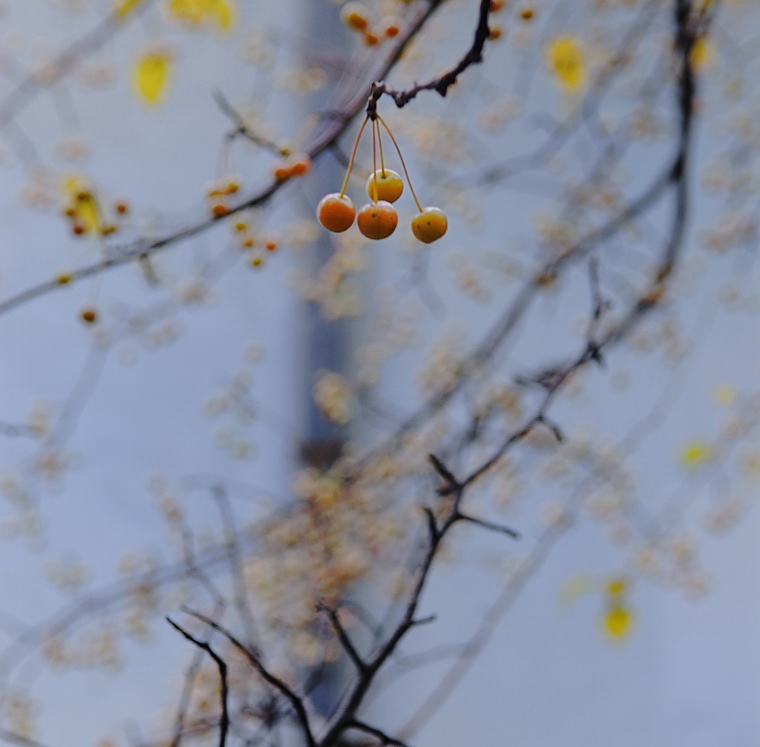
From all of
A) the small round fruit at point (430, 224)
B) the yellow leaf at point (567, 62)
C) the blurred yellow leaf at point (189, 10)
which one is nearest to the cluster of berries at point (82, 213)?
the small round fruit at point (430, 224)

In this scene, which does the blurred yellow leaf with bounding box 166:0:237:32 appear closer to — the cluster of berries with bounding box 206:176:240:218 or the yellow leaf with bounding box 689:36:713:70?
the cluster of berries with bounding box 206:176:240:218

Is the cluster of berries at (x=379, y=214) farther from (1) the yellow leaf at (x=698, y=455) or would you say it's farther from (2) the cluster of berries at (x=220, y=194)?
(1) the yellow leaf at (x=698, y=455)

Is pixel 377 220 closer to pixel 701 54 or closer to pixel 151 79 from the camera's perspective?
pixel 151 79

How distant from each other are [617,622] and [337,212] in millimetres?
1513

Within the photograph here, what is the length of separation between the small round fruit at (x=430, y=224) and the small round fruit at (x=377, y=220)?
0.02 m

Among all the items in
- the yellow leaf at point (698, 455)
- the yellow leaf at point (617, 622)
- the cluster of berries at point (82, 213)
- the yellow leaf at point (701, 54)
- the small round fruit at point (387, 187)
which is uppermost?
the yellow leaf at point (701, 54)

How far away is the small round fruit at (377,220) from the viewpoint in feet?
1.86

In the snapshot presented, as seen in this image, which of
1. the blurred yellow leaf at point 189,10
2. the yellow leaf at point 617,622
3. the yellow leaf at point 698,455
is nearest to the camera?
the blurred yellow leaf at point 189,10

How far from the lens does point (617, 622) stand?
1765mm

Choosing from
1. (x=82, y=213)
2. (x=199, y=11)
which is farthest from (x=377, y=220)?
(x=199, y=11)

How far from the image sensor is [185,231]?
86 cm

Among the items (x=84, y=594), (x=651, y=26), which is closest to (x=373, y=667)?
(x=84, y=594)

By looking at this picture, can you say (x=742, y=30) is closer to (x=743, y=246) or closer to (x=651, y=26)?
(x=651, y=26)

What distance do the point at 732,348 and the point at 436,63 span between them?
1.16m
